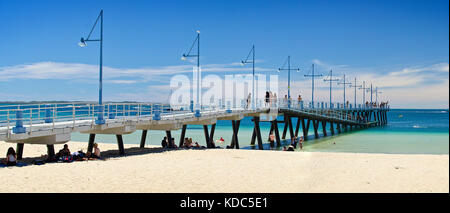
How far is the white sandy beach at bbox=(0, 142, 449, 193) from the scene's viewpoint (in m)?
8.95

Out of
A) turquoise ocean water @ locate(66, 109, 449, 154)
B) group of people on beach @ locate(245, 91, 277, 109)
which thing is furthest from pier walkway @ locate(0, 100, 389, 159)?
turquoise ocean water @ locate(66, 109, 449, 154)

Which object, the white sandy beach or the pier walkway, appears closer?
the white sandy beach

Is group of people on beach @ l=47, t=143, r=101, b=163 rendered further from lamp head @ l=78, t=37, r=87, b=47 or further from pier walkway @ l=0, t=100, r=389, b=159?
lamp head @ l=78, t=37, r=87, b=47

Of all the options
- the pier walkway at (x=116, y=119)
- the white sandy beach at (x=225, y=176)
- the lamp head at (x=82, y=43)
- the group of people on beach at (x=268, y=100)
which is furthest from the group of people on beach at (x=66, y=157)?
the group of people on beach at (x=268, y=100)

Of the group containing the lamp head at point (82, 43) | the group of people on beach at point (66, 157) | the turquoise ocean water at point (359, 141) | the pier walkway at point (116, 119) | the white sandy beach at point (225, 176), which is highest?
the lamp head at point (82, 43)

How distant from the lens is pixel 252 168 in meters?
12.0

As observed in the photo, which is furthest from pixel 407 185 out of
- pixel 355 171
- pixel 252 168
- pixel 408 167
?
pixel 252 168

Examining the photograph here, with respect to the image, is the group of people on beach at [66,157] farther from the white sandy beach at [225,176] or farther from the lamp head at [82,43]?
the lamp head at [82,43]

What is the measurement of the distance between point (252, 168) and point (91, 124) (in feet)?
18.6

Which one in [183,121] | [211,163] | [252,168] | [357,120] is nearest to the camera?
[252,168]

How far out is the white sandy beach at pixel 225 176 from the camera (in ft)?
29.4

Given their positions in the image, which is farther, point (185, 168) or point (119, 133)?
point (119, 133)

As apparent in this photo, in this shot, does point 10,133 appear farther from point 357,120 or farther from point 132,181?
point 357,120

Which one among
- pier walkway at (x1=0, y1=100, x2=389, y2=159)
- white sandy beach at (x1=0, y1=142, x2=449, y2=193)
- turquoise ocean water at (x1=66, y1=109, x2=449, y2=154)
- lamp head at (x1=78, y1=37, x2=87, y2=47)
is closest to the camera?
white sandy beach at (x1=0, y1=142, x2=449, y2=193)
